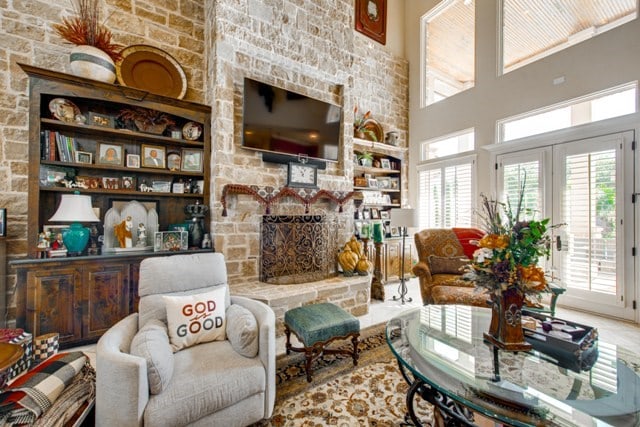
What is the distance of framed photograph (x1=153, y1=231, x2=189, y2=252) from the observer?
2.83 meters

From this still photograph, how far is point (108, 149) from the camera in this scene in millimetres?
2791

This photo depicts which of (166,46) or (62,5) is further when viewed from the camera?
(166,46)

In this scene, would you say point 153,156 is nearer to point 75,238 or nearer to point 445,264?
point 75,238

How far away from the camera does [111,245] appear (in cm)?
277

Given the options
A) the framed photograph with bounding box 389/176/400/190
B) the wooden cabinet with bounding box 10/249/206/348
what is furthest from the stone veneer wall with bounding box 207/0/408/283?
the framed photograph with bounding box 389/176/400/190

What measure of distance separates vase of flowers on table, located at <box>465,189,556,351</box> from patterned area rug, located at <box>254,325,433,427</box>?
0.75 meters

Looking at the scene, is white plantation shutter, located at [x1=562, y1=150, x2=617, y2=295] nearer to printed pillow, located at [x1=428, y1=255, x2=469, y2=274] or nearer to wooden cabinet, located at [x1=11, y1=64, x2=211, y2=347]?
printed pillow, located at [x1=428, y1=255, x2=469, y2=274]

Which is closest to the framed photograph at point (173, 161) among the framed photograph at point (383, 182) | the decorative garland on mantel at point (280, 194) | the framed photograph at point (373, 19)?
the decorative garland on mantel at point (280, 194)

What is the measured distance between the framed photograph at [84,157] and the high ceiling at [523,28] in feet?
19.5

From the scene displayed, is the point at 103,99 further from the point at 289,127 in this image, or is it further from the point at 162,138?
the point at 289,127

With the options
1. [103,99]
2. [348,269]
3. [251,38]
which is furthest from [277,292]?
[251,38]

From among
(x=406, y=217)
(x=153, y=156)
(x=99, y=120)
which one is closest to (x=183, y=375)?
(x=153, y=156)

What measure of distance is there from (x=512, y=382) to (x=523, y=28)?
5.19 m

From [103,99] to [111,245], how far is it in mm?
1484
